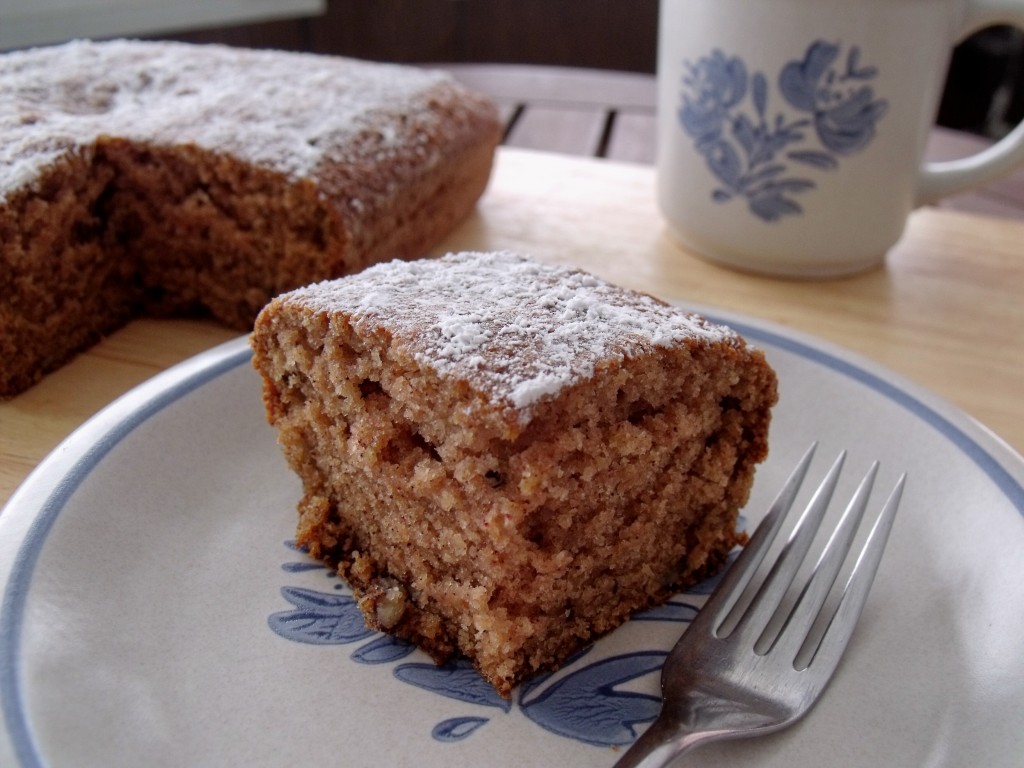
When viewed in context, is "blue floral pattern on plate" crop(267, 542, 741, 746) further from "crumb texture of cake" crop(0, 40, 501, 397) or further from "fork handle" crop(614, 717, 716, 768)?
"crumb texture of cake" crop(0, 40, 501, 397)

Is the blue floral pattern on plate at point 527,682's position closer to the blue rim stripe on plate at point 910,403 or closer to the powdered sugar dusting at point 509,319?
the powdered sugar dusting at point 509,319

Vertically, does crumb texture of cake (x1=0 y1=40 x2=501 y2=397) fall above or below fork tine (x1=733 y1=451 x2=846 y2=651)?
above

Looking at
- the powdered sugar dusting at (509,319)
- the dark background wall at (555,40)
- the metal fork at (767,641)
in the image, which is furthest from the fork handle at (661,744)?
the dark background wall at (555,40)

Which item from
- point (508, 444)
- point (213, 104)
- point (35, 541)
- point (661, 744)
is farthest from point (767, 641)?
point (213, 104)

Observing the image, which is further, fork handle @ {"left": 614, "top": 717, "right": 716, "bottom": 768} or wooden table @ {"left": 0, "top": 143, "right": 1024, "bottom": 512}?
wooden table @ {"left": 0, "top": 143, "right": 1024, "bottom": 512}

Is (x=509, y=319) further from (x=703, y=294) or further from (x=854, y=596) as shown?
(x=703, y=294)

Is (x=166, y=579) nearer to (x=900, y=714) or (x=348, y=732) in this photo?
(x=348, y=732)

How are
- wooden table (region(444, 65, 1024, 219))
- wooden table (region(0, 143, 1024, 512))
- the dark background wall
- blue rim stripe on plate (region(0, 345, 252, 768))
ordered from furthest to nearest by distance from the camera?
the dark background wall < wooden table (region(444, 65, 1024, 219)) < wooden table (region(0, 143, 1024, 512)) < blue rim stripe on plate (region(0, 345, 252, 768))

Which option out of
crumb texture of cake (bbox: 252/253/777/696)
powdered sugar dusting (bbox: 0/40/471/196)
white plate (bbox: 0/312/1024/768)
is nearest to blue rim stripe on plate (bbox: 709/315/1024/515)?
white plate (bbox: 0/312/1024/768)
